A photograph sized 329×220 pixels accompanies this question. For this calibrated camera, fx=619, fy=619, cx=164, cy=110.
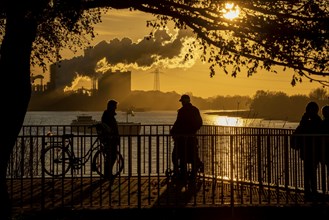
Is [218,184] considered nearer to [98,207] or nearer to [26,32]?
[98,207]

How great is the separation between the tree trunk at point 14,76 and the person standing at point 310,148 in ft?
16.7

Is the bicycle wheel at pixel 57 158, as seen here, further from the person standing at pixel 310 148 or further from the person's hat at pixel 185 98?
the person standing at pixel 310 148

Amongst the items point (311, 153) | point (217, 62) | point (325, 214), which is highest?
point (217, 62)

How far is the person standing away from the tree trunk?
5.08 metres

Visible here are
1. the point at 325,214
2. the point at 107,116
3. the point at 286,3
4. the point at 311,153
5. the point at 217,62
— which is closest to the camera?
the point at 325,214

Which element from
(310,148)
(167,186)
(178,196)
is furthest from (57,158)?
(310,148)

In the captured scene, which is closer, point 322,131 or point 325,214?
point 325,214

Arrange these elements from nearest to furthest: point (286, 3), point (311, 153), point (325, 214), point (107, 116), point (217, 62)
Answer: point (325, 214) < point (311, 153) < point (286, 3) < point (217, 62) < point (107, 116)

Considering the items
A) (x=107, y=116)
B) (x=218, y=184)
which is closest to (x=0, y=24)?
(x=107, y=116)

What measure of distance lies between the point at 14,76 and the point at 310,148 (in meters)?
5.52

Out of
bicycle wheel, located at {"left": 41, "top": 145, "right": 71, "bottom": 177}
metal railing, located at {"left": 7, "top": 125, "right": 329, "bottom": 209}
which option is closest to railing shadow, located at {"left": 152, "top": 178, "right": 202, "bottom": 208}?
metal railing, located at {"left": 7, "top": 125, "right": 329, "bottom": 209}

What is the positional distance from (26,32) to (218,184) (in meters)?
6.22

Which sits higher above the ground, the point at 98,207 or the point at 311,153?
the point at 311,153

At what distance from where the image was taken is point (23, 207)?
11141mm
